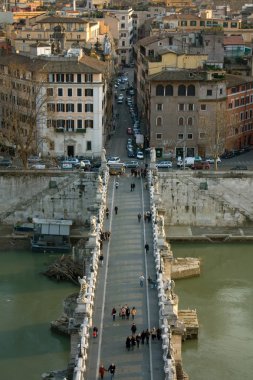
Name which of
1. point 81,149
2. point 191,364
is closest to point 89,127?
point 81,149

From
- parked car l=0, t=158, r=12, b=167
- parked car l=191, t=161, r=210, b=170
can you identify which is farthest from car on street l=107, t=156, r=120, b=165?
parked car l=0, t=158, r=12, b=167

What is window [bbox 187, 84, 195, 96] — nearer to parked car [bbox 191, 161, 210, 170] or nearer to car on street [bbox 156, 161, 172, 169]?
parked car [bbox 191, 161, 210, 170]

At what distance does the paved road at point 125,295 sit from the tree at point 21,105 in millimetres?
12883

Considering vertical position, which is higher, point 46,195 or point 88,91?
point 88,91

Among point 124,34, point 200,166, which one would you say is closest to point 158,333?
point 200,166

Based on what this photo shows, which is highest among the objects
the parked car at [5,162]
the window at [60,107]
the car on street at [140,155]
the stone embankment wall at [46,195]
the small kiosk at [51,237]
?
the window at [60,107]

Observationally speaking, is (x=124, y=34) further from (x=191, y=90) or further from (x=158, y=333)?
(x=158, y=333)

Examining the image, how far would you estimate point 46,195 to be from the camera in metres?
58.0

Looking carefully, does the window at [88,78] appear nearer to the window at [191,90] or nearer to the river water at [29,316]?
the window at [191,90]

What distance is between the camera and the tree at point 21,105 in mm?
62844

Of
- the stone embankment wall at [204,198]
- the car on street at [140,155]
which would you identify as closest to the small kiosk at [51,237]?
the stone embankment wall at [204,198]

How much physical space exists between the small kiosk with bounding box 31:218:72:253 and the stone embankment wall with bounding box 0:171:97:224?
3.15 meters

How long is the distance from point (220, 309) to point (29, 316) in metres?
9.46

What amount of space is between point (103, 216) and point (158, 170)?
40.4ft
